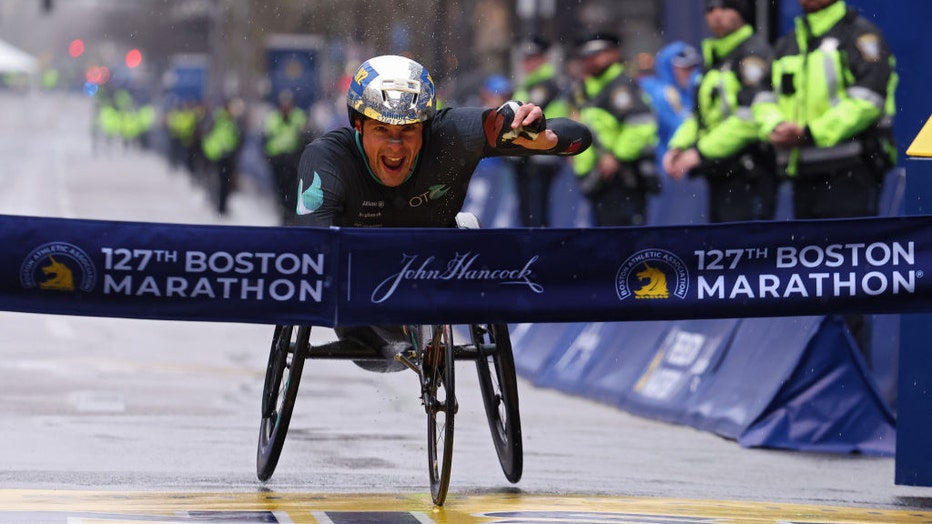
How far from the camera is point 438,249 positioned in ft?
24.5

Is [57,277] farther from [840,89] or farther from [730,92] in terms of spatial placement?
[730,92]

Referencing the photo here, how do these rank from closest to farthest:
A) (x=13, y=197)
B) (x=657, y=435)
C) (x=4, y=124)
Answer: (x=657, y=435), (x=13, y=197), (x=4, y=124)

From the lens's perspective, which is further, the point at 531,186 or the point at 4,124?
the point at 4,124

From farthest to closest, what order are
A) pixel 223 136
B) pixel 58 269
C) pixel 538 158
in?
pixel 223 136 < pixel 538 158 < pixel 58 269

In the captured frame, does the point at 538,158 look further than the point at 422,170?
Yes

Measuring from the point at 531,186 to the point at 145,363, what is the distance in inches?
183

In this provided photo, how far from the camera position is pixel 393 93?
318 inches

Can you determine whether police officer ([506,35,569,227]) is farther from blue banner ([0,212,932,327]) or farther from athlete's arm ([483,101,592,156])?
blue banner ([0,212,932,327])

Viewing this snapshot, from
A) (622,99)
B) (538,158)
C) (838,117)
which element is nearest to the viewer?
(838,117)

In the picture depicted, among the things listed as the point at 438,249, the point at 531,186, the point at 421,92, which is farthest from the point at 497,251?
the point at 531,186

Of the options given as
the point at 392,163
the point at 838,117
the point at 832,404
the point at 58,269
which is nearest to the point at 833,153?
the point at 838,117

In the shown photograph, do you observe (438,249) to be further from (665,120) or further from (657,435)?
(665,120)

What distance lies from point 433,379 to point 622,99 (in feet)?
24.3

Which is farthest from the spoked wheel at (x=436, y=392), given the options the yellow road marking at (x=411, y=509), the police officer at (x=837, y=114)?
the police officer at (x=837, y=114)
